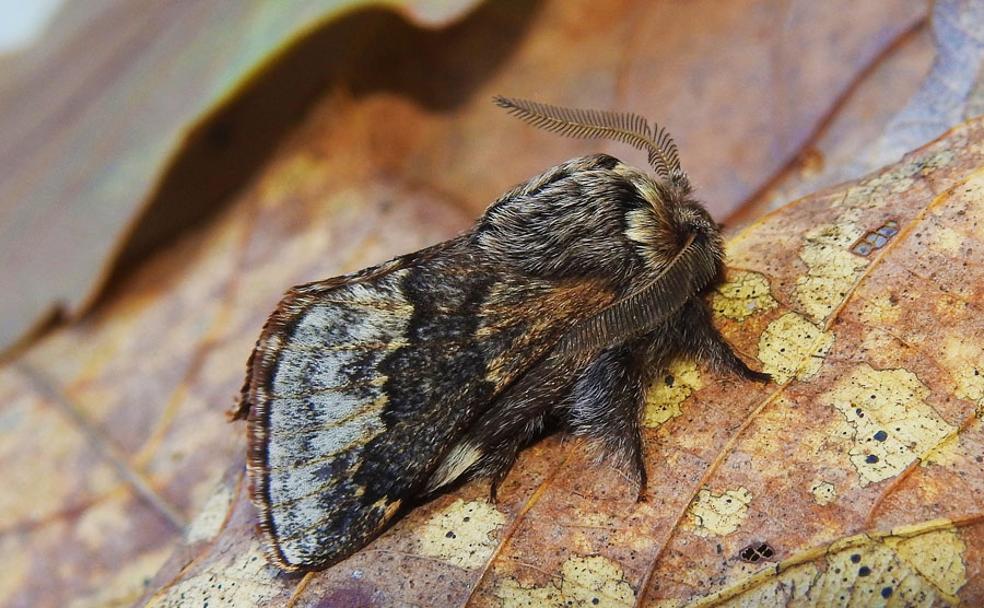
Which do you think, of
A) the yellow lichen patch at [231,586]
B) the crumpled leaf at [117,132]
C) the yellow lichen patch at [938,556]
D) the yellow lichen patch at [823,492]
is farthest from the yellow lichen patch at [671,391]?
the crumpled leaf at [117,132]

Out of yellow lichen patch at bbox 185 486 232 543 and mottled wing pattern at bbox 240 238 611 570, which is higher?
mottled wing pattern at bbox 240 238 611 570

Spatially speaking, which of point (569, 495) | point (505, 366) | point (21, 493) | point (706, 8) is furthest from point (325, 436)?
point (706, 8)

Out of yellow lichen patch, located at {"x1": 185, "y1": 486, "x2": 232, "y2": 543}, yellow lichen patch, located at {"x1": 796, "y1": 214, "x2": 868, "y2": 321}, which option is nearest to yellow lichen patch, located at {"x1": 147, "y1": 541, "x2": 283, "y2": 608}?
yellow lichen patch, located at {"x1": 185, "y1": 486, "x2": 232, "y2": 543}

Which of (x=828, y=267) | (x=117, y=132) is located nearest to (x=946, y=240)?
(x=828, y=267)

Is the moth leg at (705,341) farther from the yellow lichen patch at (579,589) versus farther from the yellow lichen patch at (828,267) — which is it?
the yellow lichen patch at (579,589)

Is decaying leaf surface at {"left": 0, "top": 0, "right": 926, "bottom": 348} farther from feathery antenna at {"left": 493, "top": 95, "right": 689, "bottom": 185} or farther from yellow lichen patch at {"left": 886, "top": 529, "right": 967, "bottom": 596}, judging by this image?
yellow lichen patch at {"left": 886, "top": 529, "right": 967, "bottom": 596}
